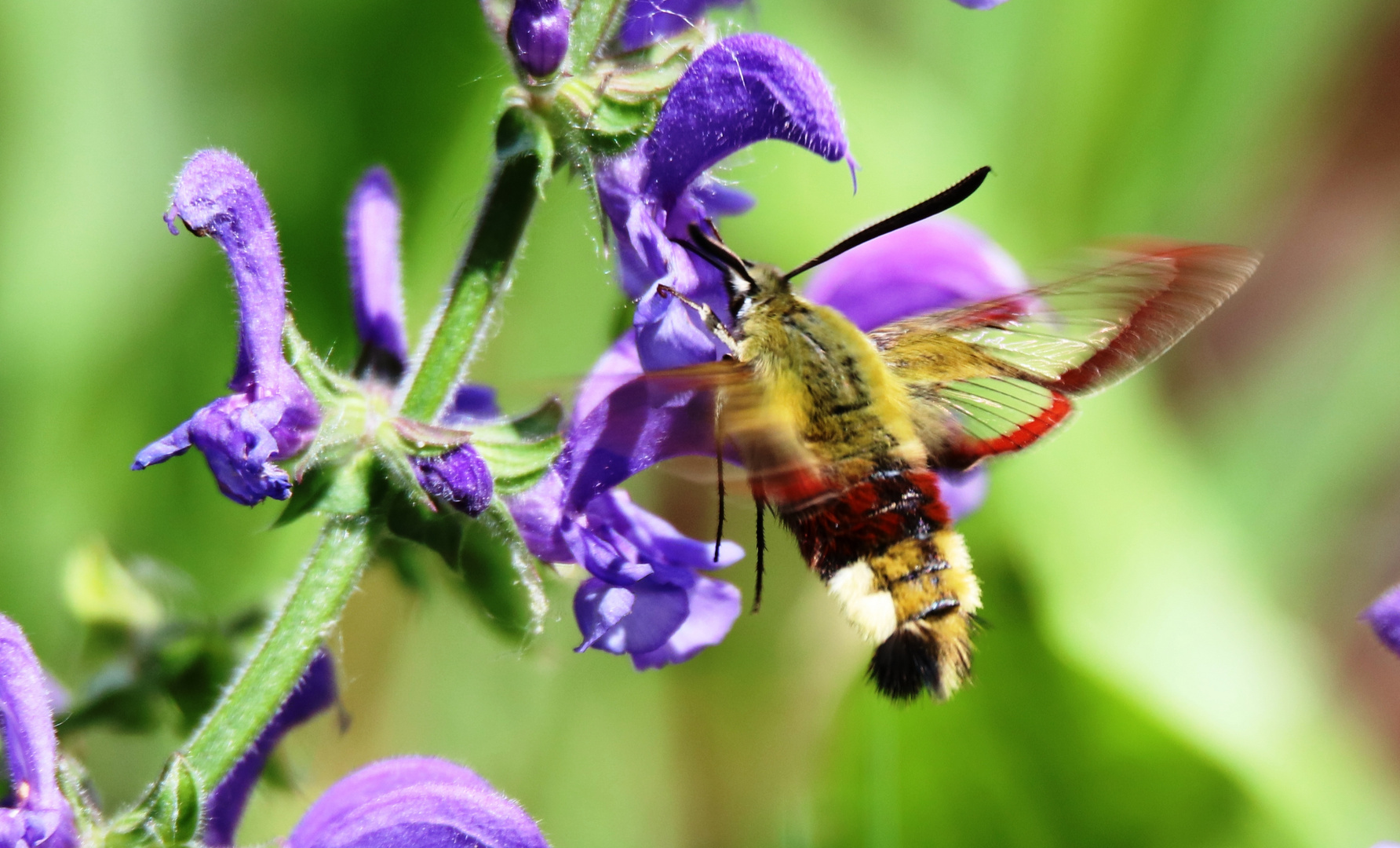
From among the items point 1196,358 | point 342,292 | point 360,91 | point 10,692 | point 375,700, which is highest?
point 360,91

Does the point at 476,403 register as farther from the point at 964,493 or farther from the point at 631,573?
the point at 964,493

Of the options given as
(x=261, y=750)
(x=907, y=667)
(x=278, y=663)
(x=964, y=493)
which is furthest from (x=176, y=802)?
(x=964, y=493)

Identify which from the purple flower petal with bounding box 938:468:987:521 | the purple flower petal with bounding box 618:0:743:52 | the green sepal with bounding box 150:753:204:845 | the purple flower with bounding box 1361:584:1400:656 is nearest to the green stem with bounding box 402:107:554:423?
the purple flower petal with bounding box 618:0:743:52

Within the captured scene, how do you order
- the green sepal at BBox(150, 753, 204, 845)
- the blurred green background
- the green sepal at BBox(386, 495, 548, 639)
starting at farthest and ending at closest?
the blurred green background < the green sepal at BBox(386, 495, 548, 639) < the green sepal at BBox(150, 753, 204, 845)

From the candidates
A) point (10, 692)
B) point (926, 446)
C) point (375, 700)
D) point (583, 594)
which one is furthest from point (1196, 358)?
point (10, 692)

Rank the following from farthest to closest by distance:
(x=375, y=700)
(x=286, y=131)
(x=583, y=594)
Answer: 1. (x=375, y=700)
2. (x=286, y=131)
3. (x=583, y=594)

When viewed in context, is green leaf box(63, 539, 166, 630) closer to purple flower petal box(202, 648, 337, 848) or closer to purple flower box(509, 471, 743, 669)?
purple flower petal box(202, 648, 337, 848)

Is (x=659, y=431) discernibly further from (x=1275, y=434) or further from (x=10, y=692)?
(x=1275, y=434)
